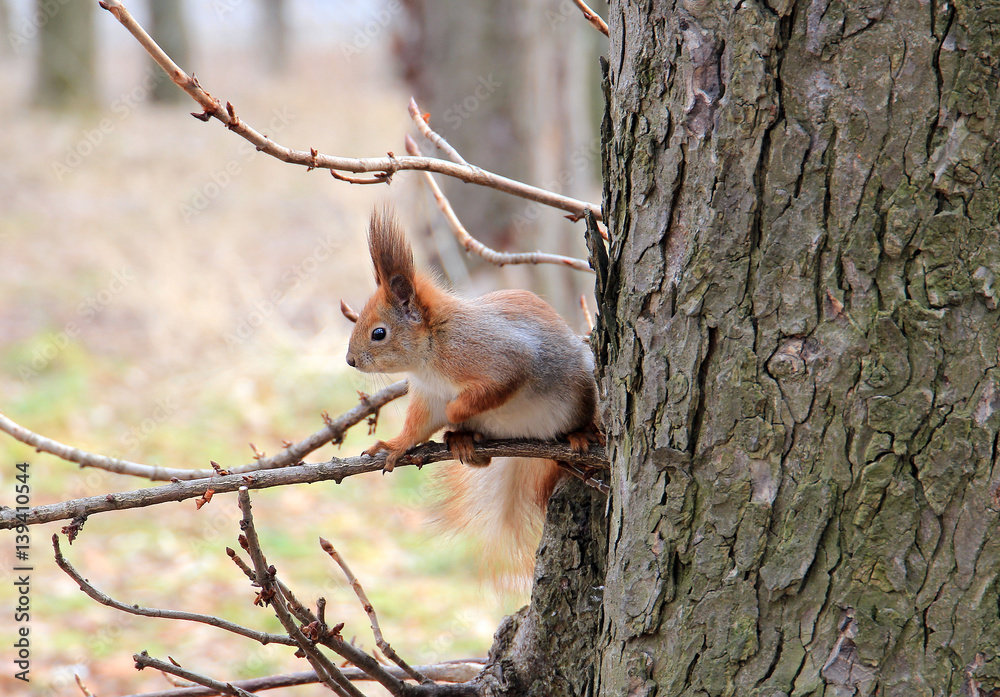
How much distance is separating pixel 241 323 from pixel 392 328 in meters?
4.38

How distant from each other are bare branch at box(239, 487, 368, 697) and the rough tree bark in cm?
39

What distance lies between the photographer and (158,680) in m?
2.96

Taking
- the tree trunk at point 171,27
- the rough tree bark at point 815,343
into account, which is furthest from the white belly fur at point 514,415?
the tree trunk at point 171,27


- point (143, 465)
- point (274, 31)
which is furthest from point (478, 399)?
point (274, 31)

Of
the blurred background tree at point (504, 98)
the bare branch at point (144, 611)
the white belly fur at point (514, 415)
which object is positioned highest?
the blurred background tree at point (504, 98)

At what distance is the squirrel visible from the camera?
5.06 feet

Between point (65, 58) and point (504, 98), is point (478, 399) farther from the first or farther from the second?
point (65, 58)

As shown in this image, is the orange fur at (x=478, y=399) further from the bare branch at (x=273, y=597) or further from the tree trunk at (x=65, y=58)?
the tree trunk at (x=65, y=58)

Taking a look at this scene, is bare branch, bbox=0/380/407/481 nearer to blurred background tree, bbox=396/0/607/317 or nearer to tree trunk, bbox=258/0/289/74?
blurred background tree, bbox=396/0/607/317

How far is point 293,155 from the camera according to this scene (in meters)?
1.03

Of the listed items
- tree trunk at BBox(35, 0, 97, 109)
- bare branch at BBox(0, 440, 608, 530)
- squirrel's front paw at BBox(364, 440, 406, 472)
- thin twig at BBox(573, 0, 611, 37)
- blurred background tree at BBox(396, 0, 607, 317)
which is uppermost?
tree trunk at BBox(35, 0, 97, 109)

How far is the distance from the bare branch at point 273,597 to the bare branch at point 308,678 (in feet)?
0.33

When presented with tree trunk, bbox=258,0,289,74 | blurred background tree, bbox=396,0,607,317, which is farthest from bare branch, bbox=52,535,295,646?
tree trunk, bbox=258,0,289,74

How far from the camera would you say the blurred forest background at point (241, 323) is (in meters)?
3.33
